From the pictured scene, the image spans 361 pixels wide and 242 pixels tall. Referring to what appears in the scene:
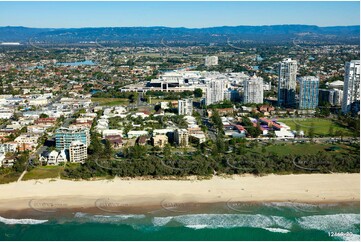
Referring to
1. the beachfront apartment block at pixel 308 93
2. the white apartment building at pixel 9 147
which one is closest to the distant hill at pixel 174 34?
the beachfront apartment block at pixel 308 93

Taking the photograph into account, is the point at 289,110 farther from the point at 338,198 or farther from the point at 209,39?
the point at 209,39

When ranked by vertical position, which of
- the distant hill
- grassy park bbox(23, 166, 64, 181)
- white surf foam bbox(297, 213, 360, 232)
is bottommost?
white surf foam bbox(297, 213, 360, 232)

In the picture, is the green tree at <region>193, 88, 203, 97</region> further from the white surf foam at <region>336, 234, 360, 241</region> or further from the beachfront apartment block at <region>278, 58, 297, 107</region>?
the white surf foam at <region>336, 234, 360, 241</region>

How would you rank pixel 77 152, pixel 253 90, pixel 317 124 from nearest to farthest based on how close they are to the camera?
pixel 77 152 → pixel 317 124 → pixel 253 90

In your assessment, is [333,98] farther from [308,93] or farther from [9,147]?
[9,147]

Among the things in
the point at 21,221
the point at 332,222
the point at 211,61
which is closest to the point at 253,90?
the point at 332,222

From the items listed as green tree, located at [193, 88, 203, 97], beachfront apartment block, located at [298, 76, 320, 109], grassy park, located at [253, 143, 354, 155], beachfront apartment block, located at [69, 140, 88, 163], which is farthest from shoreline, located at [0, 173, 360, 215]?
green tree, located at [193, 88, 203, 97]
